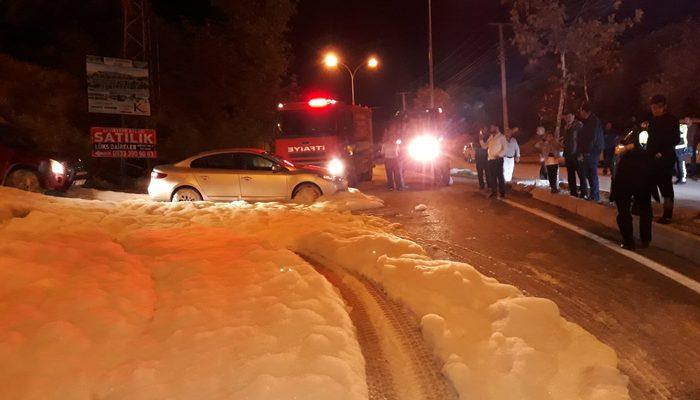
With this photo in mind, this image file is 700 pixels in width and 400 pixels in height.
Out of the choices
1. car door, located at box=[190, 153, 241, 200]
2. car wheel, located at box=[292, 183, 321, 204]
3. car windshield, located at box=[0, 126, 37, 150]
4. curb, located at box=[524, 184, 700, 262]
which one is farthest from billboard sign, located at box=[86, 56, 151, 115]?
curb, located at box=[524, 184, 700, 262]

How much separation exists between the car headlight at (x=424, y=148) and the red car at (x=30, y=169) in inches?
391

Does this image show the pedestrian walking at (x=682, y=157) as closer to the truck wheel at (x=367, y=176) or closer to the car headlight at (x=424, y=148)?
the car headlight at (x=424, y=148)

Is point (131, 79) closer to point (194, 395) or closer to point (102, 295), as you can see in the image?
point (102, 295)

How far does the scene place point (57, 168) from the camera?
1266 cm

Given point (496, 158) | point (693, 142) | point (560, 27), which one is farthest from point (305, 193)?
point (560, 27)

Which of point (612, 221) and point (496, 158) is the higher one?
point (496, 158)

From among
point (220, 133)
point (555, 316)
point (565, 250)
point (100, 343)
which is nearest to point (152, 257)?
point (100, 343)

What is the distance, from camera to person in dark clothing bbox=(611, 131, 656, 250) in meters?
7.14

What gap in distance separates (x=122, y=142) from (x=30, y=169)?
2596mm

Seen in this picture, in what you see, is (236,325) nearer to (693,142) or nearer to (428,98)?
(693,142)

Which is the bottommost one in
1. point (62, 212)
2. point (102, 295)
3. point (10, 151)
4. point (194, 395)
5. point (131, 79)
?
point (194, 395)

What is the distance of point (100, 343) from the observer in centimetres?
385

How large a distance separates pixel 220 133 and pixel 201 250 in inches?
572

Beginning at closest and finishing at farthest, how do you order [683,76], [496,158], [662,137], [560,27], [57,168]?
1. [662,137]
2. [57,168]
3. [496,158]
4. [560,27]
5. [683,76]
